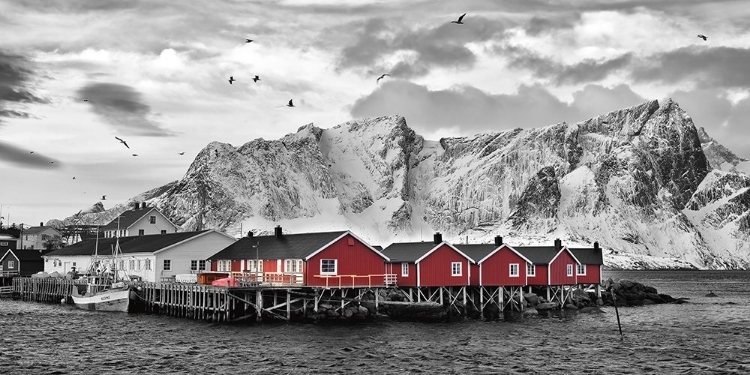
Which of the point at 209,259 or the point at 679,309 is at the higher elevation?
the point at 209,259

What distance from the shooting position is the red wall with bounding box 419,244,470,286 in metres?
75.0

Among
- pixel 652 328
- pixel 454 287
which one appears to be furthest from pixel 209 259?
pixel 652 328

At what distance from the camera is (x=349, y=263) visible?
6981cm

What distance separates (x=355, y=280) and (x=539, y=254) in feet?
82.9

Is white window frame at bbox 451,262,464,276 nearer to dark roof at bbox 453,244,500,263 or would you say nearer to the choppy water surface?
dark roof at bbox 453,244,500,263

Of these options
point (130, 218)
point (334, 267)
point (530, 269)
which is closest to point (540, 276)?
point (530, 269)

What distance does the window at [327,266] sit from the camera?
68188mm

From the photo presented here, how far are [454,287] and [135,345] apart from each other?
3656 cm

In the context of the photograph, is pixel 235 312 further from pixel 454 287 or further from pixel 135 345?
pixel 454 287

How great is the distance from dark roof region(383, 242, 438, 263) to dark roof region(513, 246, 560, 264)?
1294cm

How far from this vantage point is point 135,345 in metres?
52.9

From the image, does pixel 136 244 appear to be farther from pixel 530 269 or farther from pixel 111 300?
pixel 530 269

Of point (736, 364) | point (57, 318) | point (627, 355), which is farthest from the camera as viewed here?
point (57, 318)

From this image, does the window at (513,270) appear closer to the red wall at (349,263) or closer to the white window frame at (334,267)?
the red wall at (349,263)
